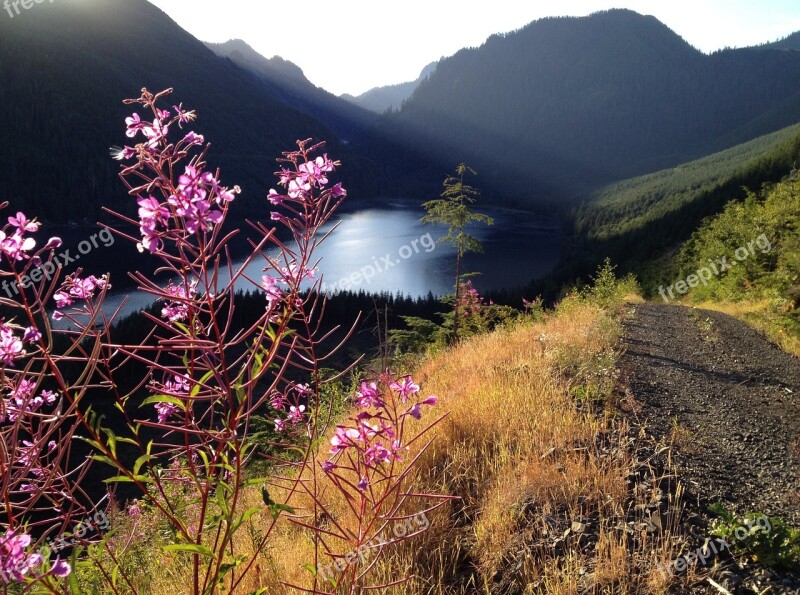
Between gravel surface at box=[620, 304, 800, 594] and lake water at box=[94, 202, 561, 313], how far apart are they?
39726 millimetres

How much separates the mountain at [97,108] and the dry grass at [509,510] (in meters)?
89.0

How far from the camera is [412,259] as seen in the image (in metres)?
75.2

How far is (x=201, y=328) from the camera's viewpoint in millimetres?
1367

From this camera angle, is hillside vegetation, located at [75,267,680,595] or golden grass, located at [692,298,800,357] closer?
hillside vegetation, located at [75,267,680,595]

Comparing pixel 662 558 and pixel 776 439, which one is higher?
pixel 662 558

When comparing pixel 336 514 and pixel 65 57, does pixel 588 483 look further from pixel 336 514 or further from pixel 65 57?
pixel 65 57

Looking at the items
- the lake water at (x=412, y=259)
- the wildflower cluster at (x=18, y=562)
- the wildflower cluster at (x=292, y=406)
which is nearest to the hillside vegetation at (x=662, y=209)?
the lake water at (x=412, y=259)

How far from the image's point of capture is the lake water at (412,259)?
2393 inches

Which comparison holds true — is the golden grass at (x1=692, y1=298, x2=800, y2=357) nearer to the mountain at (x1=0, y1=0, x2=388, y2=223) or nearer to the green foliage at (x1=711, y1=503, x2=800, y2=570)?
the green foliage at (x1=711, y1=503, x2=800, y2=570)

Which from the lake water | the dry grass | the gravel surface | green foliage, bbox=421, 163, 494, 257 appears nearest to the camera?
the dry grass

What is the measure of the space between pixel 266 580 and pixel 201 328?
151cm

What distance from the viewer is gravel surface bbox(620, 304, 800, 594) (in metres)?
2.82

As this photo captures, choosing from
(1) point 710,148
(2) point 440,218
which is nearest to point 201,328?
(2) point 440,218

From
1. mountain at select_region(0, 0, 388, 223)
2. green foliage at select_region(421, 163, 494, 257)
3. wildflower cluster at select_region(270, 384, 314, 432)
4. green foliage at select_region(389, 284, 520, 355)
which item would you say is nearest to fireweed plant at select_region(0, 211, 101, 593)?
wildflower cluster at select_region(270, 384, 314, 432)
